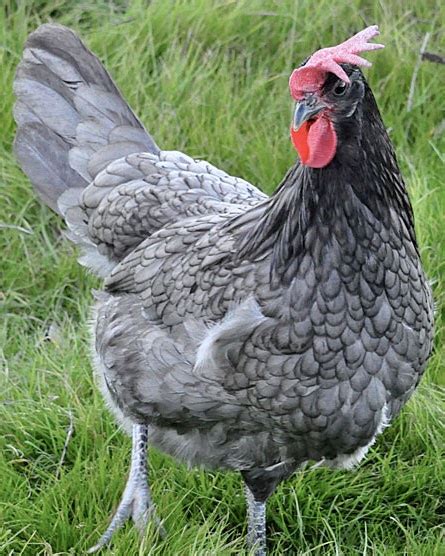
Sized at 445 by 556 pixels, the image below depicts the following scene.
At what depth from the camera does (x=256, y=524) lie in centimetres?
338

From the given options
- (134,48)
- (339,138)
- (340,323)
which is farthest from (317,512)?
(134,48)

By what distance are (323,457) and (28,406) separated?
3.84 ft

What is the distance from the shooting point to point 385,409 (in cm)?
298

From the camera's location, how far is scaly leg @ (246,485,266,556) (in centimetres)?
336

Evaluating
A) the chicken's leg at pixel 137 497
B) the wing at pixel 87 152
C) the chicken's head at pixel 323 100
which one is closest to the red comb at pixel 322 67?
the chicken's head at pixel 323 100

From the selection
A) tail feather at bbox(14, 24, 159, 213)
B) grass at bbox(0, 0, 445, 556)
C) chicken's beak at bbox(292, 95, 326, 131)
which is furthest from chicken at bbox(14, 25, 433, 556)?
tail feather at bbox(14, 24, 159, 213)

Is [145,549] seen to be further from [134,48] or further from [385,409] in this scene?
[134,48]

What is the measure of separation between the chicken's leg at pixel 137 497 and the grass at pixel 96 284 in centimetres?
6

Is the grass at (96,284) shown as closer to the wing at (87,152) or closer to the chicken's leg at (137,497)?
the chicken's leg at (137,497)

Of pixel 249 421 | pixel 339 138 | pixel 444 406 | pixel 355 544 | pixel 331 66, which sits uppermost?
pixel 331 66

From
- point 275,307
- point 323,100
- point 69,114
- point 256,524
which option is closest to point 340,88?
point 323,100

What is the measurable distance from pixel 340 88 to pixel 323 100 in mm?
49

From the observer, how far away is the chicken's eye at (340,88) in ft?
8.65

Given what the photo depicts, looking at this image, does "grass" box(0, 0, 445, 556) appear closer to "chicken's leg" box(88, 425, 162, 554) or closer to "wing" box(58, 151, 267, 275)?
"chicken's leg" box(88, 425, 162, 554)
